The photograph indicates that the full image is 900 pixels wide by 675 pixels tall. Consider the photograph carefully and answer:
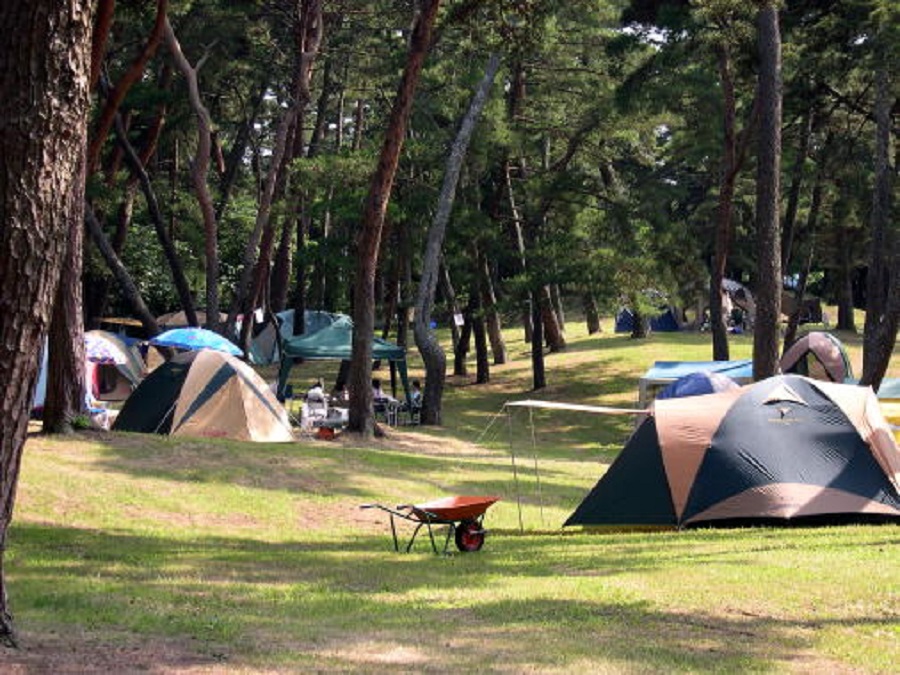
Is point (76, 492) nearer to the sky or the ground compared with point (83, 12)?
nearer to the ground

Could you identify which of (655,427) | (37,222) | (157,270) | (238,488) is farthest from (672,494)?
(157,270)

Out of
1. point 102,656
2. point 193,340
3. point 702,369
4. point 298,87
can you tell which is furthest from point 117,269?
point 102,656

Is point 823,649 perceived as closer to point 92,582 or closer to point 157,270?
point 92,582

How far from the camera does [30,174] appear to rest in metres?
5.71

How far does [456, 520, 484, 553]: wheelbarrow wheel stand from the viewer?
36.3ft

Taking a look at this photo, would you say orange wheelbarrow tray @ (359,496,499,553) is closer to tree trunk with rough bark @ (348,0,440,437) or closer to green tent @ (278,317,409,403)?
tree trunk with rough bark @ (348,0,440,437)

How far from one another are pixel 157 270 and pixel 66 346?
3016 cm

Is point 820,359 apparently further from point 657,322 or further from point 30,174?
point 657,322

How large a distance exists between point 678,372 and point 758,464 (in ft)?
46.3

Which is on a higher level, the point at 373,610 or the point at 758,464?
the point at 758,464

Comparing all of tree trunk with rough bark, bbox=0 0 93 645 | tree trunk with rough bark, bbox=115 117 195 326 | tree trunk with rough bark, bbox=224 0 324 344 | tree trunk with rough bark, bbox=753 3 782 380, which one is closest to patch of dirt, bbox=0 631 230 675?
tree trunk with rough bark, bbox=0 0 93 645

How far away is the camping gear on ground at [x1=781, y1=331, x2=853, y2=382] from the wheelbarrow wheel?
14365 millimetres

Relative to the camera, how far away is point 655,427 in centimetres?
1303

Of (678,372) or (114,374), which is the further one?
(114,374)
